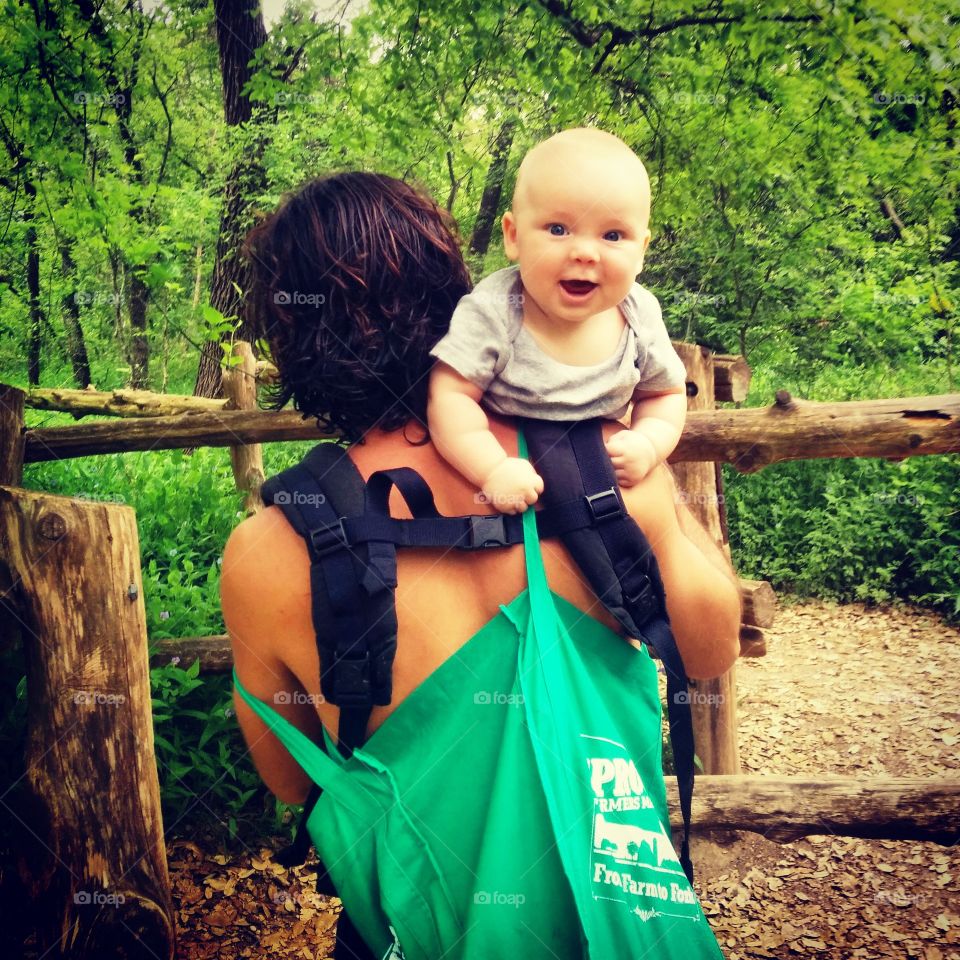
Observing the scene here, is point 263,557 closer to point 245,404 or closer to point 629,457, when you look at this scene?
point 629,457

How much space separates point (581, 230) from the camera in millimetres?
1352

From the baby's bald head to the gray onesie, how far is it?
0.56ft

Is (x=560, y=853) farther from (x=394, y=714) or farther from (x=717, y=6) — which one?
(x=717, y=6)

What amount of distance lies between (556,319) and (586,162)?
27 centimetres

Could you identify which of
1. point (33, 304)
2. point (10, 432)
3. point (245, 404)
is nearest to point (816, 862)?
point (245, 404)

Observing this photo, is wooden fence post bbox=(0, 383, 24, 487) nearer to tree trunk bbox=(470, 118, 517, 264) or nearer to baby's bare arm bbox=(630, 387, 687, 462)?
baby's bare arm bbox=(630, 387, 687, 462)

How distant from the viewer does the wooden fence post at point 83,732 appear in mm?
1680

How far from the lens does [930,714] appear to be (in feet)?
16.2

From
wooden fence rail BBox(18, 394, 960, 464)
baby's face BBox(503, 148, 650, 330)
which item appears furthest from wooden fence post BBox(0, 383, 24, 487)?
baby's face BBox(503, 148, 650, 330)

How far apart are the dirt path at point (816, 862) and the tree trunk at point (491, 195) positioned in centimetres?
625

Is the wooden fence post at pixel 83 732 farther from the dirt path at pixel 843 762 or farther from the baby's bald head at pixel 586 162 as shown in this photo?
the dirt path at pixel 843 762

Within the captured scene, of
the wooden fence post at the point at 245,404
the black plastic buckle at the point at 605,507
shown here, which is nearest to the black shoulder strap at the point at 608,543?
the black plastic buckle at the point at 605,507

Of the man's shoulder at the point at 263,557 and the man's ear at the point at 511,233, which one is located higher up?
the man's ear at the point at 511,233

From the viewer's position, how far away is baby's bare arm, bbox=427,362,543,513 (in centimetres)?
123
